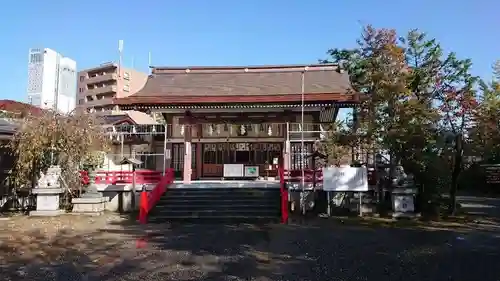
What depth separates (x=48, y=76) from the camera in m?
15.0

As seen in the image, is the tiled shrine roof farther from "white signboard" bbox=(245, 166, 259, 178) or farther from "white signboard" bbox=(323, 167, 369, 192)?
"white signboard" bbox=(323, 167, 369, 192)

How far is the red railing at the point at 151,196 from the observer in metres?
14.7

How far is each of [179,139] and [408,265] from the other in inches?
623

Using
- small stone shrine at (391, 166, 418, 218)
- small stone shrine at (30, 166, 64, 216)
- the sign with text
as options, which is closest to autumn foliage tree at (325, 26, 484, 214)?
small stone shrine at (391, 166, 418, 218)

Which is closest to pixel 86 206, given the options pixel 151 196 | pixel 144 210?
pixel 151 196

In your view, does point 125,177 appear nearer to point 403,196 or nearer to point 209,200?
point 209,200

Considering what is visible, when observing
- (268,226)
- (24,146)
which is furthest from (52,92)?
(268,226)

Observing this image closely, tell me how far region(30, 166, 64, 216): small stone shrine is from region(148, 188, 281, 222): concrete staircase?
379cm

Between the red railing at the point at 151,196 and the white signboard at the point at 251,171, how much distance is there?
5.30 metres

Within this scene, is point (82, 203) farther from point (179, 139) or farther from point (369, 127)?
point (369, 127)

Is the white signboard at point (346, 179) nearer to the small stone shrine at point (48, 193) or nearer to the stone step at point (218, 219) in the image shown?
the stone step at point (218, 219)

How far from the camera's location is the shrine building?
67.2 ft

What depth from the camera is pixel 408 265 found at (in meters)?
7.90

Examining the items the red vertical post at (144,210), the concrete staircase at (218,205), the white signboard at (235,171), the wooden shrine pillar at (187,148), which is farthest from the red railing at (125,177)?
the white signboard at (235,171)
